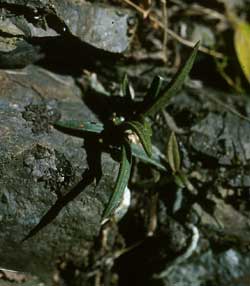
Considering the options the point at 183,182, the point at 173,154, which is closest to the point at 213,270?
the point at 183,182

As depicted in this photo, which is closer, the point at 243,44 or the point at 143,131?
the point at 143,131

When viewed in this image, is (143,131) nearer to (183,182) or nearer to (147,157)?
(147,157)

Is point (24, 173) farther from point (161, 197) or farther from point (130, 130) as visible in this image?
point (161, 197)

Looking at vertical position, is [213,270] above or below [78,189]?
below

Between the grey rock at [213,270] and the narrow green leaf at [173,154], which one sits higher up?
the narrow green leaf at [173,154]

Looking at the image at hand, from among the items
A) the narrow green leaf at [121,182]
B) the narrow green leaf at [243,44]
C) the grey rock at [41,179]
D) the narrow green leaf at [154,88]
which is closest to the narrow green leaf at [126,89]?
the narrow green leaf at [154,88]

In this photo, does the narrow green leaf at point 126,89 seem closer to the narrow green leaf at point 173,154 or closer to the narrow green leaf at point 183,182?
the narrow green leaf at point 173,154

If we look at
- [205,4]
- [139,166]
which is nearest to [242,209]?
[139,166]
